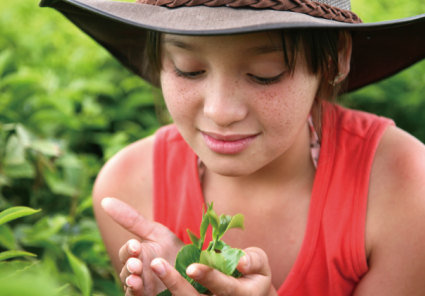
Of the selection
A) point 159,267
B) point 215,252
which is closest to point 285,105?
point 215,252

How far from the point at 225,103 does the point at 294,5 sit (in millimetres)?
332

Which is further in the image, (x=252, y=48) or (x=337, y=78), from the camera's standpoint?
(x=337, y=78)

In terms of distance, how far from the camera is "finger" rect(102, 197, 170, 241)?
1.33m

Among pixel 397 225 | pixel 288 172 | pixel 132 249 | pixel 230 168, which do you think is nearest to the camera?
pixel 132 249

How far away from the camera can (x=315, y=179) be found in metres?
1.70

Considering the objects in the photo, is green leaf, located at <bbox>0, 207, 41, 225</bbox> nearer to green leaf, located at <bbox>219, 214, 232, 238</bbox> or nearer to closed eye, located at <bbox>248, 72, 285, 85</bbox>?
green leaf, located at <bbox>219, 214, 232, 238</bbox>

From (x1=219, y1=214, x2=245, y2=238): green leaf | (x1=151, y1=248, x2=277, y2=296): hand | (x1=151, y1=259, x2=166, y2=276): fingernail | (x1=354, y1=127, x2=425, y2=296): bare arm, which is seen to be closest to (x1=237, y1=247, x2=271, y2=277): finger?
(x1=151, y1=248, x2=277, y2=296): hand

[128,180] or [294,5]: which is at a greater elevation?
[294,5]

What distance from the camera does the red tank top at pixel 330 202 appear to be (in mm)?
1591

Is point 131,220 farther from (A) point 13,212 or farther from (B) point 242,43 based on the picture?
(B) point 242,43

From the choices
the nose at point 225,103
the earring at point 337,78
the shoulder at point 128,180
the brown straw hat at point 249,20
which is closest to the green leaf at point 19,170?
the shoulder at point 128,180

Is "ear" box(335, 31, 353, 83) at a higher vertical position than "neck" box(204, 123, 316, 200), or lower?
higher

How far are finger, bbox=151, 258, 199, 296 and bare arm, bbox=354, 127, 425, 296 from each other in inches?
32.6

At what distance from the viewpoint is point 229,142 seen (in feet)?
4.41
